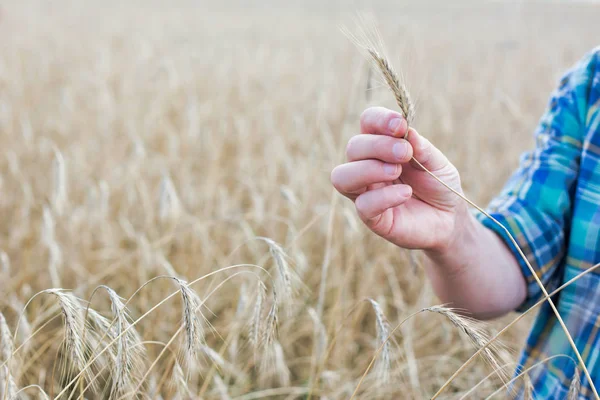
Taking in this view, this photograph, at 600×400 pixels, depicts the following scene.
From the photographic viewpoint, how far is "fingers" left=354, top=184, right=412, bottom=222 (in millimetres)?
694

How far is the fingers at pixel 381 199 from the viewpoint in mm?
694

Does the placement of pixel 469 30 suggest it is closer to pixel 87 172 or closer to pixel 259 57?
pixel 259 57

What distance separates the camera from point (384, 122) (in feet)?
2.21

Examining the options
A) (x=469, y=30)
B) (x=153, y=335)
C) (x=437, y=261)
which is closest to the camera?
(x=437, y=261)

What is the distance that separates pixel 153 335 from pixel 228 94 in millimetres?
2561

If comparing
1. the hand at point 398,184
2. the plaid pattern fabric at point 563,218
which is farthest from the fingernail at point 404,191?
the plaid pattern fabric at point 563,218

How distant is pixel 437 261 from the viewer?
0.89 metres

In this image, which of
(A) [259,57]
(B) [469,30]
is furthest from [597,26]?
(A) [259,57]

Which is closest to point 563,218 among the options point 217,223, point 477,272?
point 477,272

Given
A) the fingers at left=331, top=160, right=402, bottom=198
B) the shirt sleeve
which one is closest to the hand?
the fingers at left=331, top=160, right=402, bottom=198

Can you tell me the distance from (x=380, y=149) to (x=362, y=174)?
0.14ft

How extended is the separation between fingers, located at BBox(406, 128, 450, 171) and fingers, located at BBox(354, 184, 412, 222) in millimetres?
45

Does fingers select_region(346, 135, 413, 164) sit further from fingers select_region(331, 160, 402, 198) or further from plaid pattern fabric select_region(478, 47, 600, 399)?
plaid pattern fabric select_region(478, 47, 600, 399)

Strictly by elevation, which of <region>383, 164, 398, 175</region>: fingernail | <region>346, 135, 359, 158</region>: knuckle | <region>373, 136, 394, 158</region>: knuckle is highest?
<region>373, 136, 394, 158</region>: knuckle
